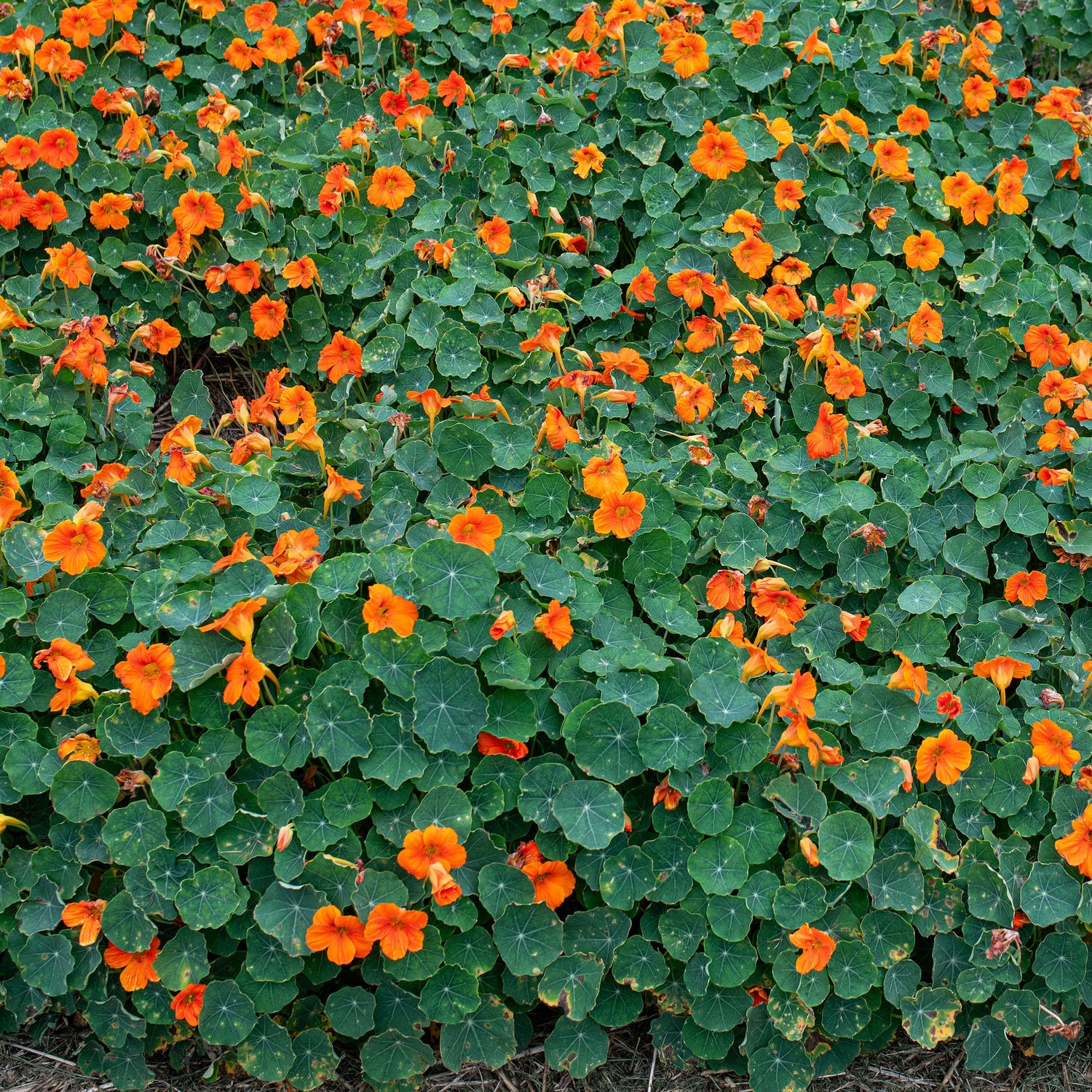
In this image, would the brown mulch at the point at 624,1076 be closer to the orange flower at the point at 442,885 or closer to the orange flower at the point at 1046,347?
the orange flower at the point at 442,885

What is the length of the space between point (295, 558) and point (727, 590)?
1090 mm

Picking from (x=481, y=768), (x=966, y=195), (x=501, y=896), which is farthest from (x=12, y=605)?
(x=966, y=195)

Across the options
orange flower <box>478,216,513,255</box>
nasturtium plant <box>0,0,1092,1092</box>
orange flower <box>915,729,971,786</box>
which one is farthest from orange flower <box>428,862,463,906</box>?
orange flower <box>478,216,513,255</box>

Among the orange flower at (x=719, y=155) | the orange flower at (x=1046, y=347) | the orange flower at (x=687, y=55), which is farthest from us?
the orange flower at (x=687, y=55)

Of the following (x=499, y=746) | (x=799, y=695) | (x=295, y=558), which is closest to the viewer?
(x=799, y=695)

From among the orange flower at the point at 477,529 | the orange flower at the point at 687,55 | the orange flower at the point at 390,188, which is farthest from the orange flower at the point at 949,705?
the orange flower at the point at 687,55

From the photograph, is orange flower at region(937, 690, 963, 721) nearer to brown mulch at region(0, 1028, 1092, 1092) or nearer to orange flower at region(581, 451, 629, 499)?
brown mulch at region(0, 1028, 1092, 1092)

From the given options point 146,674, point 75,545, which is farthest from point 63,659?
point 75,545

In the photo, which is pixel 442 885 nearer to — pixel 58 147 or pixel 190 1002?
pixel 190 1002

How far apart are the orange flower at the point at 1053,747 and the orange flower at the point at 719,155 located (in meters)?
1.98

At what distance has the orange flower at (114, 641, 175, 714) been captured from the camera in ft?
8.02

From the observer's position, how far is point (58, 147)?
3.70m

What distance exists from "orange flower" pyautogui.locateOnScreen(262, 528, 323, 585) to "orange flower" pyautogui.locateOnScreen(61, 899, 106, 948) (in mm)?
835

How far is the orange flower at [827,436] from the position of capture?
3.02 m
